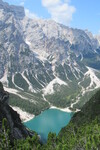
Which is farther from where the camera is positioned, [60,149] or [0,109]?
[0,109]

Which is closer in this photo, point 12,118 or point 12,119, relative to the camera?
point 12,119

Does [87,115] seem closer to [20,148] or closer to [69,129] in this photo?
[69,129]

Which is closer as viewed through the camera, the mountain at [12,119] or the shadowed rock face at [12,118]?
the mountain at [12,119]

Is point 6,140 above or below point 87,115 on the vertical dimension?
above

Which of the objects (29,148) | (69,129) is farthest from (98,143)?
(69,129)

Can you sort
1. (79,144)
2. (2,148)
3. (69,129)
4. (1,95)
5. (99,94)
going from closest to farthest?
1. (2,148)
2. (79,144)
3. (69,129)
4. (1,95)
5. (99,94)

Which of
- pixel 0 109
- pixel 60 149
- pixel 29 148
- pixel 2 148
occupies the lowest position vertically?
pixel 60 149

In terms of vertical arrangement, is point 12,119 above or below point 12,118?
below

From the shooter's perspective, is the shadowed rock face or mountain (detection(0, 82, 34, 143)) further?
the shadowed rock face

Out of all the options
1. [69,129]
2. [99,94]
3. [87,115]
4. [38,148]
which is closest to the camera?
[38,148]
